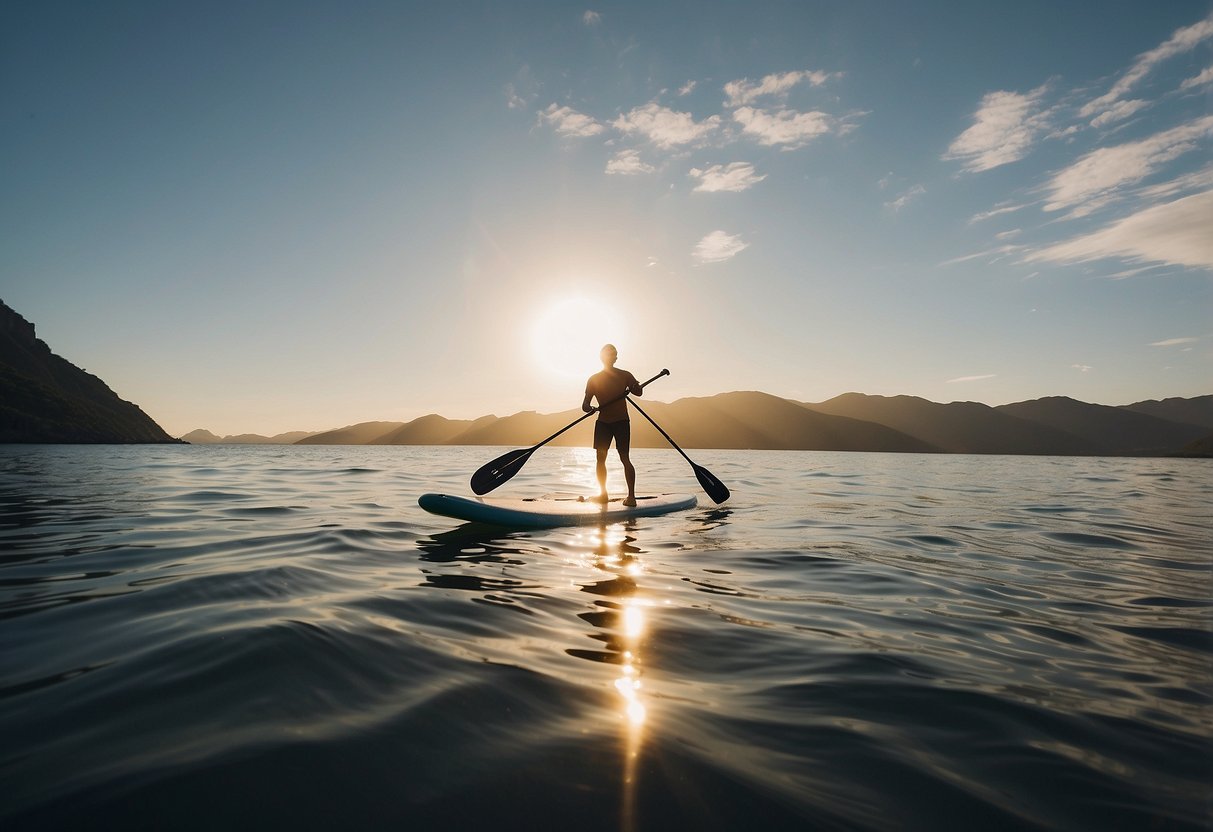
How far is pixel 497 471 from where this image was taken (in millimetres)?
10781

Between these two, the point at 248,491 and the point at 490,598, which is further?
the point at 248,491

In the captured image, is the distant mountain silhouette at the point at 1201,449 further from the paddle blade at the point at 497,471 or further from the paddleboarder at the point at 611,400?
the paddle blade at the point at 497,471

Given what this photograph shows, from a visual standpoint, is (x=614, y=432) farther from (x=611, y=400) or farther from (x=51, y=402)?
(x=51, y=402)

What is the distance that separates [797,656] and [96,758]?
364 centimetres

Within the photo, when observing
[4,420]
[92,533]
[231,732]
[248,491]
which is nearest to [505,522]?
[92,533]

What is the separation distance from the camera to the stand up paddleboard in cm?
830

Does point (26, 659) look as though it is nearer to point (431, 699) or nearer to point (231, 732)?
point (231, 732)

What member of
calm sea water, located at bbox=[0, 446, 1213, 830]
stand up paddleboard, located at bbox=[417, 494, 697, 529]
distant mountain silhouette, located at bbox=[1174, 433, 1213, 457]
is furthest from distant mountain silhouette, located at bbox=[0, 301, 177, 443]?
distant mountain silhouette, located at bbox=[1174, 433, 1213, 457]

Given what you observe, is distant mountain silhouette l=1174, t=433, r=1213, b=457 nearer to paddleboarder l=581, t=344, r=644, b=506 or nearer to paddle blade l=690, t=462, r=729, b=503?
paddle blade l=690, t=462, r=729, b=503

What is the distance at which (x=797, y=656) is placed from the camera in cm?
364

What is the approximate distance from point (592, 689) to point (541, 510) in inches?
249

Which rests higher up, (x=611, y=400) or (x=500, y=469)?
(x=611, y=400)

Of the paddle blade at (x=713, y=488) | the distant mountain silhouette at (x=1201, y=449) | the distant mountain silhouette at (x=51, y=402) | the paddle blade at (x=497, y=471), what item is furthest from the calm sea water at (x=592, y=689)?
the distant mountain silhouette at (x=1201, y=449)

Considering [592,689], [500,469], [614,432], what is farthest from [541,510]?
[592,689]
